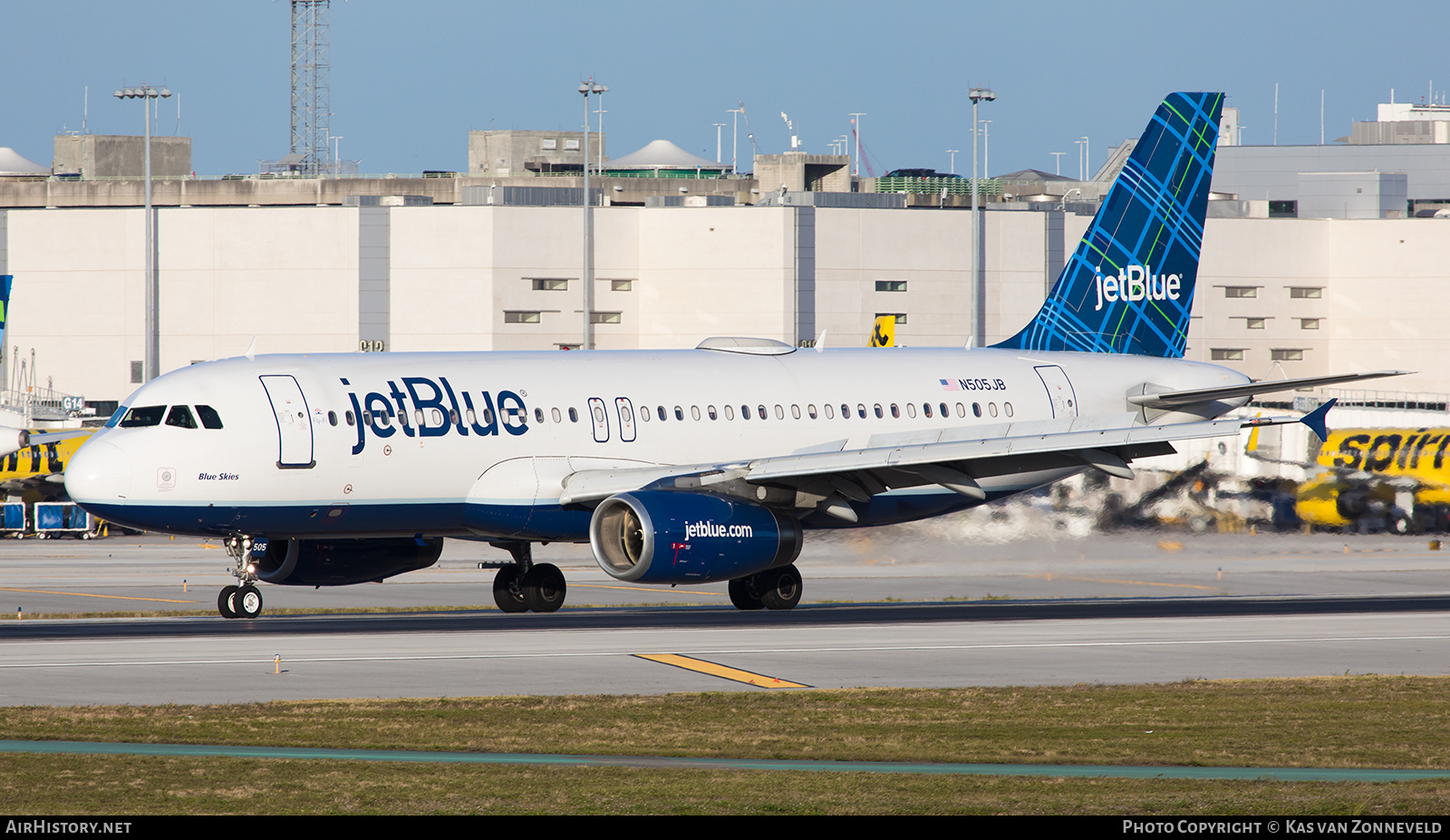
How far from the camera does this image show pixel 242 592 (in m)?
31.1

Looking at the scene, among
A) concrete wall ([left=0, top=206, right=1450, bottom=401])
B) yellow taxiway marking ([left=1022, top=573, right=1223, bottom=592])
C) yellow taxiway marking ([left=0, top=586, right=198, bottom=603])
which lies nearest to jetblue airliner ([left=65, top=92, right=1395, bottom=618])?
yellow taxiway marking ([left=1022, top=573, right=1223, bottom=592])

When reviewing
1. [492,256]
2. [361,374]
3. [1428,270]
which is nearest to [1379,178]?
[1428,270]

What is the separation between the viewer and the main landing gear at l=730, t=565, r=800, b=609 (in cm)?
3416

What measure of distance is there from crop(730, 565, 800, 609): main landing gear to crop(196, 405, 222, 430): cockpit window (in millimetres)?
9999

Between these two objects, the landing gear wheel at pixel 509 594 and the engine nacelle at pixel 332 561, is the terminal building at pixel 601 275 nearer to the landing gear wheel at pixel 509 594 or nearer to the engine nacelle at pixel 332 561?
the landing gear wheel at pixel 509 594

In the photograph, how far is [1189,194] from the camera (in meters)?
42.8

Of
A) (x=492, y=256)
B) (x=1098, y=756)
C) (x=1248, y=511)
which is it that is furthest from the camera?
(x=492, y=256)

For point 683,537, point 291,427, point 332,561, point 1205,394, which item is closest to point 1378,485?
point 1205,394

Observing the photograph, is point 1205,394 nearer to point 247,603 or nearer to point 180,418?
point 247,603

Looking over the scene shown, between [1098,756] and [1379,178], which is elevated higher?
[1379,178]

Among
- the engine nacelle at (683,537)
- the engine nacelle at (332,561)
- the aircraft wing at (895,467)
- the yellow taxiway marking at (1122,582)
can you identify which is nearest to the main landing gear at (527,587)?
the engine nacelle at (332,561)

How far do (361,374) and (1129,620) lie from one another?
45.7 ft

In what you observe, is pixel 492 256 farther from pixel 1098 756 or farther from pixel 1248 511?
pixel 1098 756
